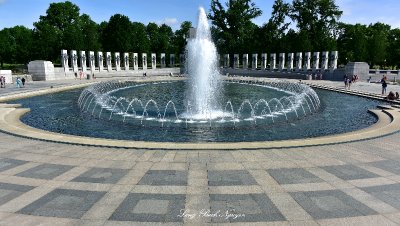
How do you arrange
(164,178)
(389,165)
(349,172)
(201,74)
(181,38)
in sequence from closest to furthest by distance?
(164,178), (349,172), (389,165), (201,74), (181,38)

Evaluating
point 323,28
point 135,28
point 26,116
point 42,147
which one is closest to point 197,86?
point 26,116

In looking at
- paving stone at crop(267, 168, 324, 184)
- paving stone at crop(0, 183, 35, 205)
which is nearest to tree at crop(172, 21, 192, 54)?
paving stone at crop(267, 168, 324, 184)

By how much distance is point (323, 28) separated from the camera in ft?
276

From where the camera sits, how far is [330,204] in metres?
7.57

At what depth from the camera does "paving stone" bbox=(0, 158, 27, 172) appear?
10.1 meters

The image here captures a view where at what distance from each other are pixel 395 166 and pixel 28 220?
11.0 meters

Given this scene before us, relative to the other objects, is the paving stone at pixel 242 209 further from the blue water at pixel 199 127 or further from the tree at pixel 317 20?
the tree at pixel 317 20

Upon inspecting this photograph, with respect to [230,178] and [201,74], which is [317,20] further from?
[230,178]

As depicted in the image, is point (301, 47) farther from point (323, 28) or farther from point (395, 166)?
point (395, 166)

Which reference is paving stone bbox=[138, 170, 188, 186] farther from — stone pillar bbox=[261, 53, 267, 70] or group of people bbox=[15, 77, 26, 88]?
stone pillar bbox=[261, 53, 267, 70]

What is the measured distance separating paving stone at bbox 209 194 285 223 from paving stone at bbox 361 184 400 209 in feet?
9.57

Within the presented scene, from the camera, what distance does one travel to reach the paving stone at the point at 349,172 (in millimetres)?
9336

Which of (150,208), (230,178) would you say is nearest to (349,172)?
(230,178)

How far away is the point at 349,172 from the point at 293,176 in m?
1.91
